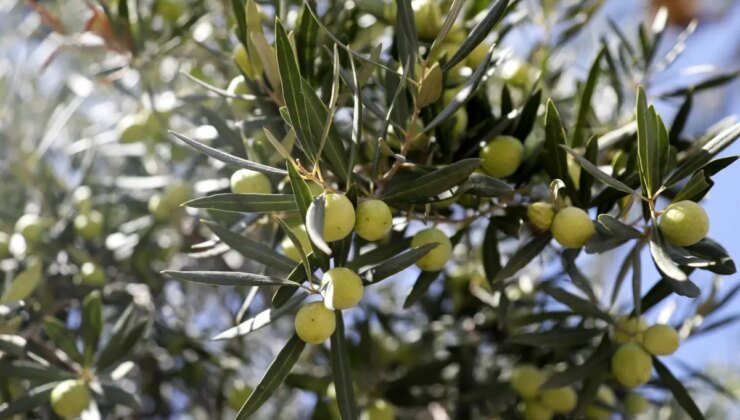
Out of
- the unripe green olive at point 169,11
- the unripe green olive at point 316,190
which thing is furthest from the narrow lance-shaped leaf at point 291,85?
the unripe green olive at point 169,11

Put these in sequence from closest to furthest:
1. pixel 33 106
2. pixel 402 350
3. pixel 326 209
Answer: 1. pixel 326 209
2. pixel 402 350
3. pixel 33 106

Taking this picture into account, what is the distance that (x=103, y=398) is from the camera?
4.93 feet

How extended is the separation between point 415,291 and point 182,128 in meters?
1.14

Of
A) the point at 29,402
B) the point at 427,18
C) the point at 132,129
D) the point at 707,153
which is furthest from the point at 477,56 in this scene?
the point at 29,402

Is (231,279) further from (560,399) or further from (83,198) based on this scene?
(83,198)

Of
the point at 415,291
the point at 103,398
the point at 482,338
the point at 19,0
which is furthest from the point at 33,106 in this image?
the point at 415,291

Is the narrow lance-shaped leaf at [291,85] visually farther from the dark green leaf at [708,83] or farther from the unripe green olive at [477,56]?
the dark green leaf at [708,83]

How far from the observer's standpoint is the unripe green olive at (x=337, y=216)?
3.48 ft

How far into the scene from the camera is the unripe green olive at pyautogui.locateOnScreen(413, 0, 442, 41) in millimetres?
1412

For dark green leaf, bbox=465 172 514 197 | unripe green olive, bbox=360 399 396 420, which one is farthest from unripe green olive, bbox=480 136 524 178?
unripe green olive, bbox=360 399 396 420

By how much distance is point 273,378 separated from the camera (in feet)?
3.84

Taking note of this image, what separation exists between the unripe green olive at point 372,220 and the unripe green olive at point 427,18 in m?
0.45

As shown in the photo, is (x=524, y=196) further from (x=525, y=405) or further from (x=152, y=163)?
(x=152, y=163)

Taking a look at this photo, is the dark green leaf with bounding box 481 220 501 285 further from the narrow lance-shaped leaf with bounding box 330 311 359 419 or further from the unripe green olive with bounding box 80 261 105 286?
the unripe green olive with bounding box 80 261 105 286
